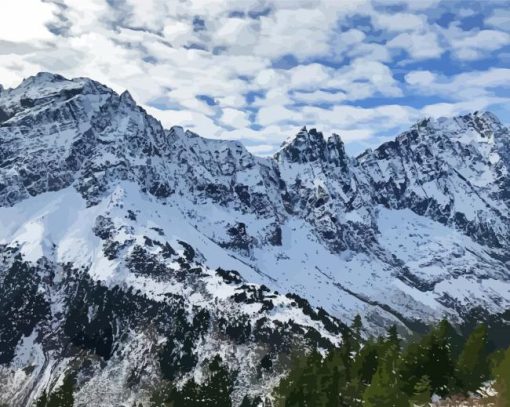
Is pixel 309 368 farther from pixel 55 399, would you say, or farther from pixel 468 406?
pixel 55 399

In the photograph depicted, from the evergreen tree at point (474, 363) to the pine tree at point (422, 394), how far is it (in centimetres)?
777

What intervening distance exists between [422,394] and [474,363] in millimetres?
16796

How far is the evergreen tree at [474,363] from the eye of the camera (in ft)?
250

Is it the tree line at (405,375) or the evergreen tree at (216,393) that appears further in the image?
the evergreen tree at (216,393)

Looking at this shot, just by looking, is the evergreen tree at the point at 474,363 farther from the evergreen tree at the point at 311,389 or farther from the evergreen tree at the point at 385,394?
the evergreen tree at the point at 311,389

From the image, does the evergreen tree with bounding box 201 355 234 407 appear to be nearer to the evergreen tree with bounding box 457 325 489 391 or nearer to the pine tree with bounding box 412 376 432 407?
the evergreen tree with bounding box 457 325 489 391

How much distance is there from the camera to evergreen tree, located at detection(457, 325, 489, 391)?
76.1 meters

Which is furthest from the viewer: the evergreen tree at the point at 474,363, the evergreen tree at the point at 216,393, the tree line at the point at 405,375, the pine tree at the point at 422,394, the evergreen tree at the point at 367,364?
the evergreen tree at the point at 216,393

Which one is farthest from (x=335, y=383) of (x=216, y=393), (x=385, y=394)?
(x=216, y=393)

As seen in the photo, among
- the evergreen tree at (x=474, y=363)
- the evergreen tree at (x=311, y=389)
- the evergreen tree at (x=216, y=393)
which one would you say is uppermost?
the evergreen tree at (x=474, y=363)

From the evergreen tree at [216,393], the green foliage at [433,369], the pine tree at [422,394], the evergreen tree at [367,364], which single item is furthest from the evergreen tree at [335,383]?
the evergreen tree at [216,393]

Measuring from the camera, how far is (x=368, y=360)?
91.6 metres

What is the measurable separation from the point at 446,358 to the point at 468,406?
39.2ft

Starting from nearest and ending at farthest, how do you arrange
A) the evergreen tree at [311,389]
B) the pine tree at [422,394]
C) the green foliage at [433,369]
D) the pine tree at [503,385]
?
1. the pine tree at [503,385]
2. the pine tree at [422,394]
3. the green foliage at [433,369]
4. the evergreen tree at [311,389]
